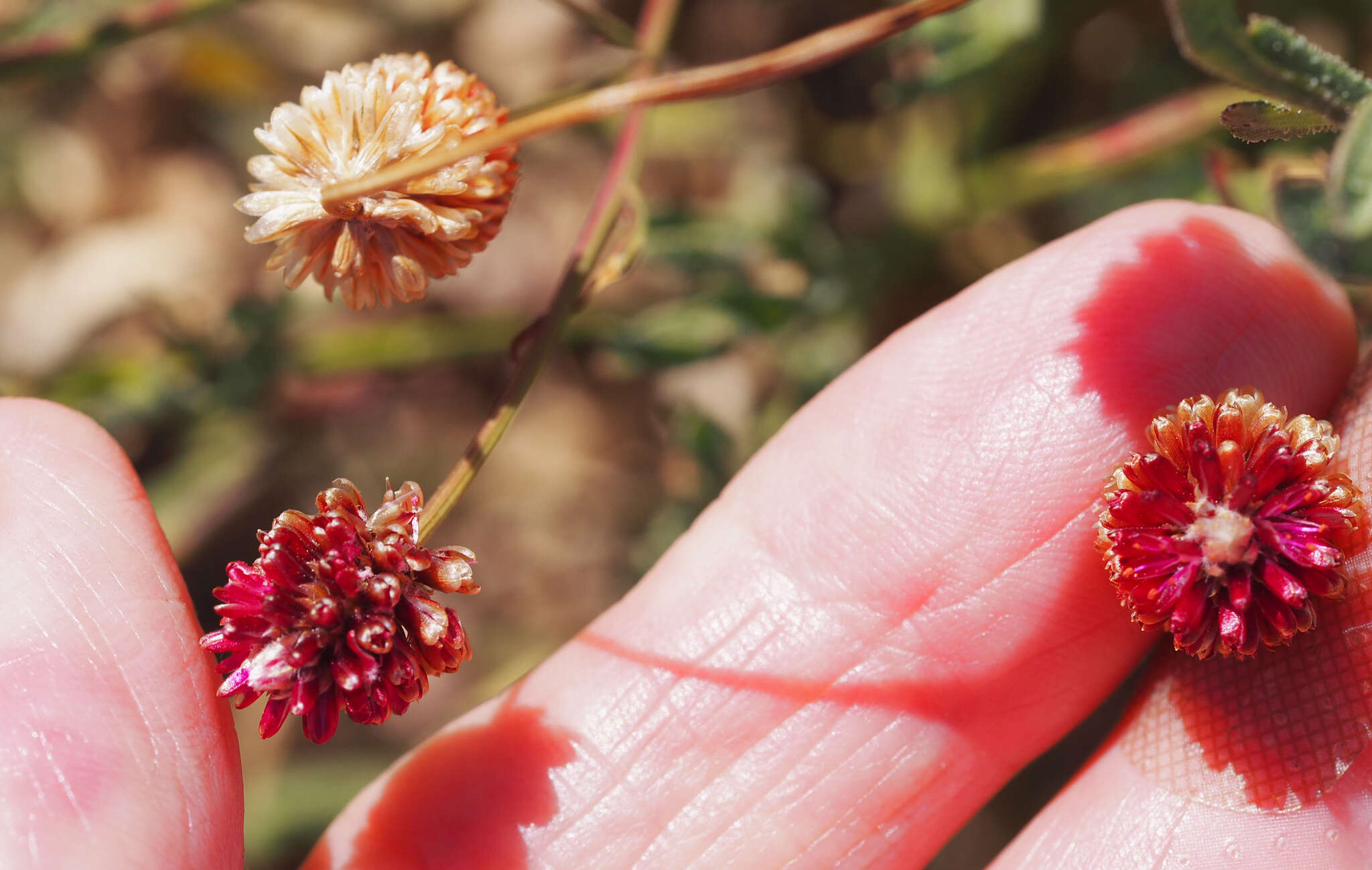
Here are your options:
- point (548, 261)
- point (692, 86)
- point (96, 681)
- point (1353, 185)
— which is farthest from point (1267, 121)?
point (548, 261)

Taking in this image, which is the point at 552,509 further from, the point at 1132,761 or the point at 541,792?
the point at 1132,761

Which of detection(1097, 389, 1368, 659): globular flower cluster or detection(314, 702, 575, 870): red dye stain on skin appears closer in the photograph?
detection(1097, 389, 1368, 659): globular flower cluster

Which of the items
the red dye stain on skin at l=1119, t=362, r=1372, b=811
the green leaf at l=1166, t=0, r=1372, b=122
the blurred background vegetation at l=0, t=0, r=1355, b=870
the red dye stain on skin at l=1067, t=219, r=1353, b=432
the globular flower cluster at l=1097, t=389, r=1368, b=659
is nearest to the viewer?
the green leaf at l=1166, t=0, r=1372, b=122

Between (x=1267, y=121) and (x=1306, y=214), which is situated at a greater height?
(x=1267, y=121)

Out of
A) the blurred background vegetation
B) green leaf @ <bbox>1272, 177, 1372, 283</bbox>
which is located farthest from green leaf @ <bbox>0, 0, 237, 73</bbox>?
green leaf @ <bbox>1272, 177, 1372, 283</bbox>

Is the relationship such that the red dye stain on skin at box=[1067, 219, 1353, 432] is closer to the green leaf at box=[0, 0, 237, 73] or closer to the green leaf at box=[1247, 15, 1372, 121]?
the green leaf at box=[1247, 15, 1372, 121]

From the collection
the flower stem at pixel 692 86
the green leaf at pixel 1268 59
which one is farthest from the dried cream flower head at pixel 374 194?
the green leaf at pixel 1268 59

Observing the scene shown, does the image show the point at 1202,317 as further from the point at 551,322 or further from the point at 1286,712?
the point at 551,322
